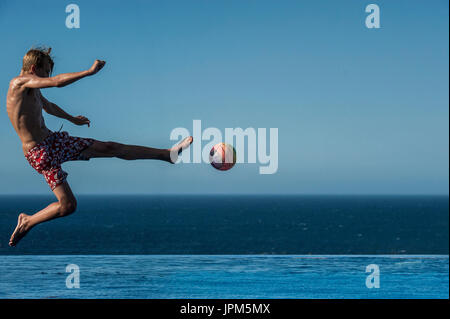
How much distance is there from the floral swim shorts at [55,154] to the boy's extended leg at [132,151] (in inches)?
2.6

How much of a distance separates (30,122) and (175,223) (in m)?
78.5

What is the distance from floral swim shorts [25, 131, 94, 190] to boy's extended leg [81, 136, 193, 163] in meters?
0.07

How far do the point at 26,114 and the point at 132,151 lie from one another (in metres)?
0.85

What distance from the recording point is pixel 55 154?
461 centimetres

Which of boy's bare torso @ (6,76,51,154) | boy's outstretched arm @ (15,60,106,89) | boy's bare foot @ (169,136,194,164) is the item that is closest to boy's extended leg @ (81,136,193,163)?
boy's bare foot @ (169,136,194,164)

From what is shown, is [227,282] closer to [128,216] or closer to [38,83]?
[38,83]

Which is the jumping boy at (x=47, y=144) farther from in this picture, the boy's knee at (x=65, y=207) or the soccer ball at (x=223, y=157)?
the soccer ball at (x=223, y=157)

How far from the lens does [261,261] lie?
1133 cm

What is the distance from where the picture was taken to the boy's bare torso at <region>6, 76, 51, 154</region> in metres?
4.43

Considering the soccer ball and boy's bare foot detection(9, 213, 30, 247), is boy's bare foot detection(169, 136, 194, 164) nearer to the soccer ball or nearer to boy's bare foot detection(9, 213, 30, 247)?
the soccer ball

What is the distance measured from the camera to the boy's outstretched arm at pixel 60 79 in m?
3.95

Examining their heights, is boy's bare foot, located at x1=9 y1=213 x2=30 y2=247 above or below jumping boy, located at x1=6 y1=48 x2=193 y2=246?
below
